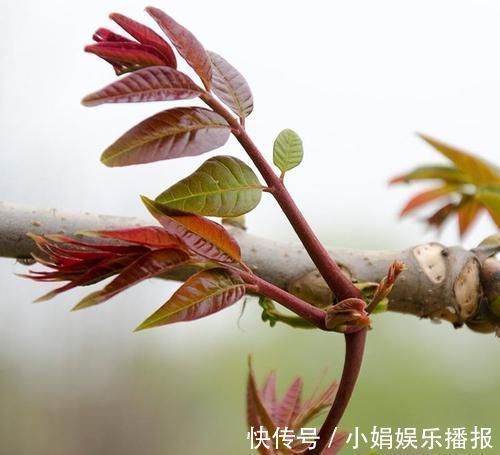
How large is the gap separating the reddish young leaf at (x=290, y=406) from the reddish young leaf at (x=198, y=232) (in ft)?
0.49

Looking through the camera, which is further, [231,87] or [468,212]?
[468,212]

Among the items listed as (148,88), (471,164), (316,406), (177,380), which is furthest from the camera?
(177,380)

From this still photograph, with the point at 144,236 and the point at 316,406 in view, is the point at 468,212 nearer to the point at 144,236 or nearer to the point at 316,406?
the point at 316,406

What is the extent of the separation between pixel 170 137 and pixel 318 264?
92mm

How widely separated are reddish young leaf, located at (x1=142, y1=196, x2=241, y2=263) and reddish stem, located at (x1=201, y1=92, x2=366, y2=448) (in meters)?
0.03

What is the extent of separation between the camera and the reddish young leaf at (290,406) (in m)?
0.45

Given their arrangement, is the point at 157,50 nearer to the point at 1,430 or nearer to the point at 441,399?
the point at 441,399

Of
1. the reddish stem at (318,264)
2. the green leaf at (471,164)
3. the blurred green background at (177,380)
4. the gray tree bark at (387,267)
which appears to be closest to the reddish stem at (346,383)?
the reddish stem at (318,264)

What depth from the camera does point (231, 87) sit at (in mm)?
356

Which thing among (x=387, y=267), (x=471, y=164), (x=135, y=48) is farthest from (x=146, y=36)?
(x=471, y=164)

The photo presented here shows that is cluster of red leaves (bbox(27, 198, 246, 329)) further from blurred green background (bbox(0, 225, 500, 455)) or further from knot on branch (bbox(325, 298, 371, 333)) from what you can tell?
blurred green background (bbox(0, 225, 500, 455))

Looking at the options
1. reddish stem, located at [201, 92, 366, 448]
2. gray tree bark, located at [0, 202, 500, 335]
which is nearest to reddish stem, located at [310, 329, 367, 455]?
reddish stem, located at [201, 92, 366, 448]

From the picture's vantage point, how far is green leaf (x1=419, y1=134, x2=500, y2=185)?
58cm

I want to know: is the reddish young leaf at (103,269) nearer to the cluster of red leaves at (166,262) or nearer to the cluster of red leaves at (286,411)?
the cluster of red leaves at (166,262)
